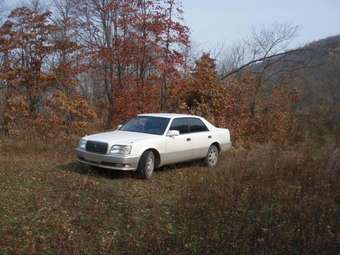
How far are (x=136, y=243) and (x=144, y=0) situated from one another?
534 inches

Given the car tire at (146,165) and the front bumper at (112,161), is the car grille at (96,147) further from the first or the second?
the car tire at (146,165)

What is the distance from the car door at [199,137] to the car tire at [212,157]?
216 mm

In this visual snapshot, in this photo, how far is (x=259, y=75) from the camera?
24375 mm

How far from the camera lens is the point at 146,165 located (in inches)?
368

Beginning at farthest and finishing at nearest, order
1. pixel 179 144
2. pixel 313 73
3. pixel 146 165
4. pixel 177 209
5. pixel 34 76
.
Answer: pixel 313 73 < pixel 34 76 < pixel 179 144 < pixel 146 165 < pixel 177 209

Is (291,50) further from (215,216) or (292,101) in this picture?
(215,216)

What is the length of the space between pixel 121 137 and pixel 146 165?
0.89m

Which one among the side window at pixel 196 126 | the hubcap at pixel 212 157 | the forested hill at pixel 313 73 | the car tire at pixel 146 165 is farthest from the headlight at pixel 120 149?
the forested hill at pixel 313 73

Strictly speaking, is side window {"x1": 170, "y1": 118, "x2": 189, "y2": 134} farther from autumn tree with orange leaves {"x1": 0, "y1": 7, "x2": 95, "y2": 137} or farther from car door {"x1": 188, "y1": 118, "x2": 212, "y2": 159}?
autumn tree with orange leaves {"x1": 0, "y1": 7, "x2": 95, "y2": 137}

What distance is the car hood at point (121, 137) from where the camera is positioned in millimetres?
9070

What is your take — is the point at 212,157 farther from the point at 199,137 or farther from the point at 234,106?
the point at 234,106

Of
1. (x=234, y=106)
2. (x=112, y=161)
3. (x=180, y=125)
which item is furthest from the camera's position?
(x=234, y=106)

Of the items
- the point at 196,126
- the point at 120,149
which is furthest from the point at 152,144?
the point at 196,126

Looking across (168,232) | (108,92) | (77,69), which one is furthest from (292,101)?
(168,232)
